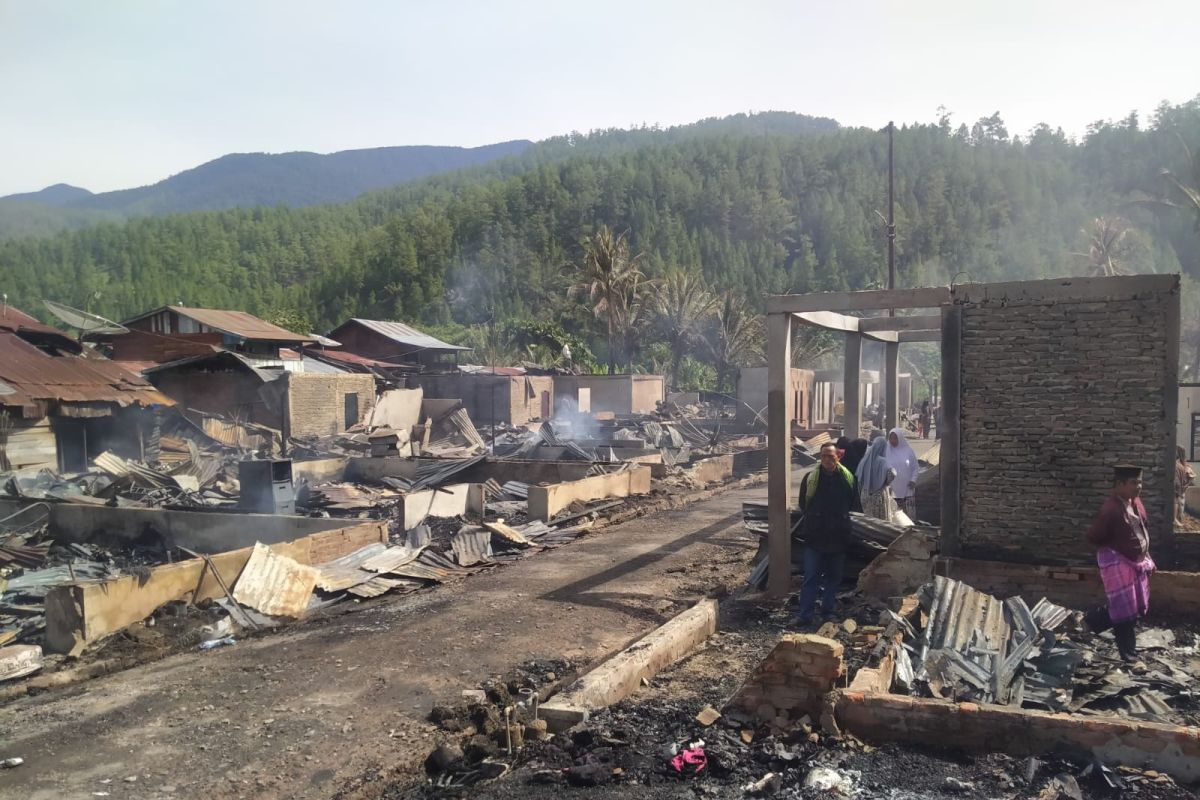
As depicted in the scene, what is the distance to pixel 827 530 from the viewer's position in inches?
287

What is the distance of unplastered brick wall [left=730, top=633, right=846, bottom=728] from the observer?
5.09 metres

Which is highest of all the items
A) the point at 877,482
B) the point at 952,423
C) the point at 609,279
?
the point at 609,279

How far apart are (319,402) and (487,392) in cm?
745

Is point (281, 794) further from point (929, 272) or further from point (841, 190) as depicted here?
point (841, 190)

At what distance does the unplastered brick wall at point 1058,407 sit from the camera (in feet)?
24.3

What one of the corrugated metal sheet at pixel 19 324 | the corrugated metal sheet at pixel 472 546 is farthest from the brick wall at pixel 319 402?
the corrugated metal sheet at pixel 472 546

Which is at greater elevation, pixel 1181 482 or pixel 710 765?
pixel 1181 482

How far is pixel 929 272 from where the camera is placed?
8425 cm

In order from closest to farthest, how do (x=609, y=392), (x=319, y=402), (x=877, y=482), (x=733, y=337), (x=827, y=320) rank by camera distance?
1. (x=827, y=320)
2. (x=877, y=482)
3. (x=319, y=402)
4. (x=609, y=392)
5. (x=733, y=337)

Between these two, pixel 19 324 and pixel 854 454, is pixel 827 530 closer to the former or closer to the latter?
pixel 854 454

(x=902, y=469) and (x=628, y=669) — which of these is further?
(x=902, y=469)

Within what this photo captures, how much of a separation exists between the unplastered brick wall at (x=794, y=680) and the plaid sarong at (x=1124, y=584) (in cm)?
225

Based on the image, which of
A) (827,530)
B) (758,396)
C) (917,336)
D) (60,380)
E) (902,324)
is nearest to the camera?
(827,530)

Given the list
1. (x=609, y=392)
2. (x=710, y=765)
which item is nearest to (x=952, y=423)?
(x=710, y=765)
